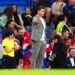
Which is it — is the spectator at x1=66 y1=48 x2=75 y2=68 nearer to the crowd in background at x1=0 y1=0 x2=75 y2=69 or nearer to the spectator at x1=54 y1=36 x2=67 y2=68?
the crowd in background at x1=0 y1=0 x2=75 y2=69

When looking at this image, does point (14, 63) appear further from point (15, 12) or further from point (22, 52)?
point (15, 12)

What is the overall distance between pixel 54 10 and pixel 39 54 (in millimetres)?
3650

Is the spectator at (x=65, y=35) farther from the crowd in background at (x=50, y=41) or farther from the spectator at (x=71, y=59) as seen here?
the spectator at (x=71, y=59)

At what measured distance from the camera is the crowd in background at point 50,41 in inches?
492

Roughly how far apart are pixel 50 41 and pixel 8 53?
2186mm

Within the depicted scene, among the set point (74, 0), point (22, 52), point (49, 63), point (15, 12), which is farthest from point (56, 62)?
point (74, 0)

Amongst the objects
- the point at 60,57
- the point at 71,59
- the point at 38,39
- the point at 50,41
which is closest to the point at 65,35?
the point at 50,41

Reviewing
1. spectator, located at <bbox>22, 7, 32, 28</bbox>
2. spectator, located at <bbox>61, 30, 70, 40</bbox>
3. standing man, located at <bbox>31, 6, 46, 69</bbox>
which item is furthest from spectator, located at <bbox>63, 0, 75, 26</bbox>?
standing man, located at <bbox>31, 6, 46, 69</bbox>

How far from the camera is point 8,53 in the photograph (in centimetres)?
1240

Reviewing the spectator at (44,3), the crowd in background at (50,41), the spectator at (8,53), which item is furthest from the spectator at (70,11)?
the spectator at (8,53)

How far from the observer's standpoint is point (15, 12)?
50.5ft

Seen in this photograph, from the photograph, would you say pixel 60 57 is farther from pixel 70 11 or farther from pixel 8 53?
pixel 70 11

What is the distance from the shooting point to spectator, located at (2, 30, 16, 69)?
12344 millimetres

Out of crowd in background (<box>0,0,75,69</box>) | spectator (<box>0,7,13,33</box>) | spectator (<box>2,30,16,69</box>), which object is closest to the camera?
spectator (<box>2,30,16,69</box>)
